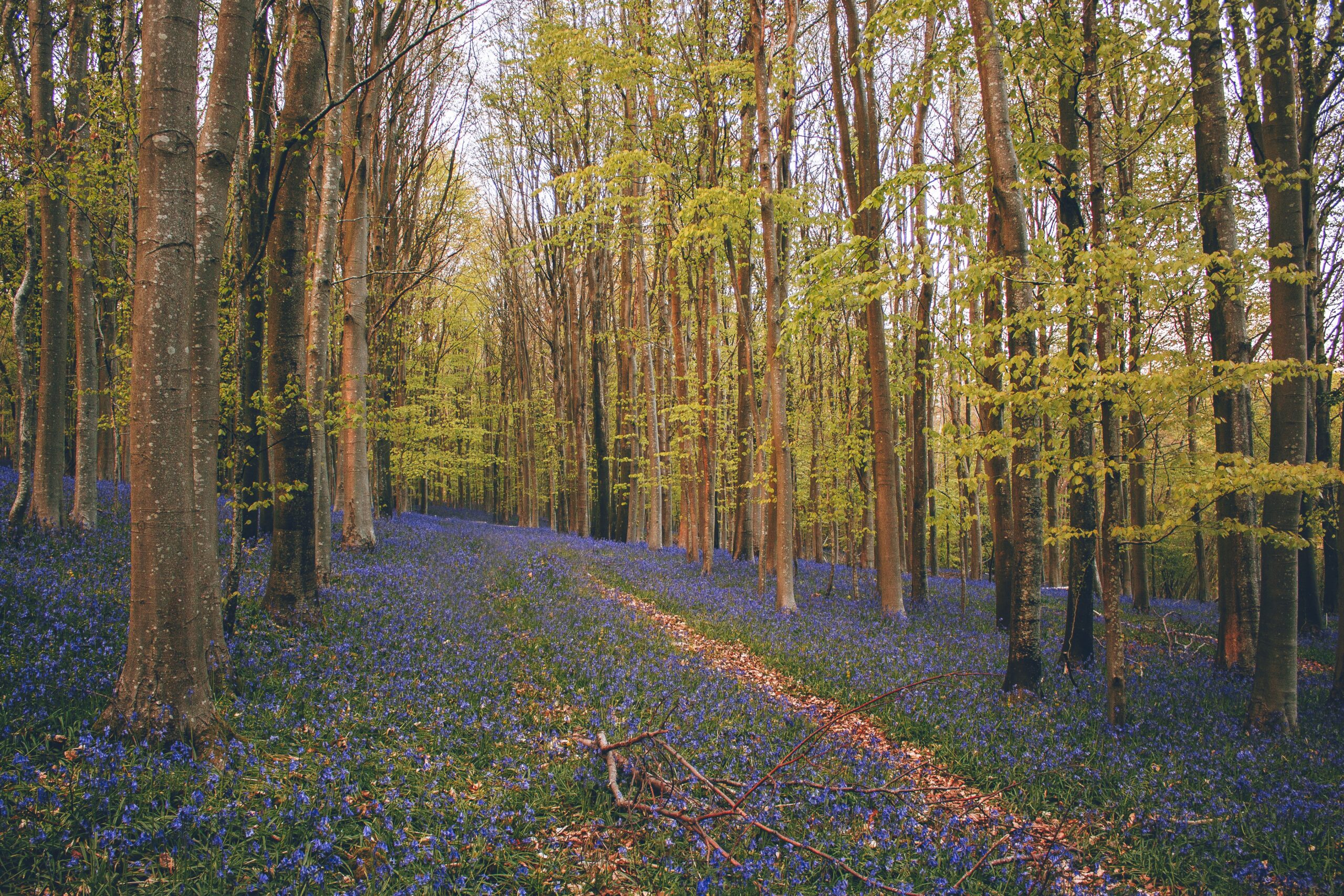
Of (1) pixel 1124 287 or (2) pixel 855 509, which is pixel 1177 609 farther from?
(1) pixel 1124 287

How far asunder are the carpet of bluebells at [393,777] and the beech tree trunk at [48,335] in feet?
7.17

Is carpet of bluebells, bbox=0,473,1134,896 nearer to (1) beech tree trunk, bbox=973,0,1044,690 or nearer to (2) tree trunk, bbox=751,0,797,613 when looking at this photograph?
(1) beech tree trunk, bbox=973,0,1044,690

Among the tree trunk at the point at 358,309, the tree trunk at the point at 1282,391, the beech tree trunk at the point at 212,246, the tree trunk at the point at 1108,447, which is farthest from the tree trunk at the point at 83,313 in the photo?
the tree trunk at the point at 1282,391

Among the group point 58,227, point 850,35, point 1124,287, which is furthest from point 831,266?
point 58,227

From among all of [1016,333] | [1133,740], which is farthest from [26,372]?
[1133,740]

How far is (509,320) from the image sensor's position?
112 feet

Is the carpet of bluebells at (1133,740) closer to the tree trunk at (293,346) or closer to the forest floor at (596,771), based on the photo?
the forest floor at (596,771)

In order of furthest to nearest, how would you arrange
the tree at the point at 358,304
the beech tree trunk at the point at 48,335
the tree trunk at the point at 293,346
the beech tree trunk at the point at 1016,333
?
the tree at the point at 358,304 → the beech tree trunk at the point at 48,335 → the beech tree trunk at the point at 1016,333 → the tree trunk at the point at 293,346

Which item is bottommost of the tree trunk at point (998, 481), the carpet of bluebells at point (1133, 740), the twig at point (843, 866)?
the carpet of bluebells at point (1133, 740)

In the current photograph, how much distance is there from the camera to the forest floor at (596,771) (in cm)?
322

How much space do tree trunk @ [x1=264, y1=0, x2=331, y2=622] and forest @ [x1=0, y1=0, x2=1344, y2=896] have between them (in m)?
0.05

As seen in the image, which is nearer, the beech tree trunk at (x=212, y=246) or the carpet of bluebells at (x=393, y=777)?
the carpet of bluebells at (x=393, y=777)

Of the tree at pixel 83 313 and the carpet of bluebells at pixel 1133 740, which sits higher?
the tree at pixel 83 313

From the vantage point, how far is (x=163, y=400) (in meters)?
3.77
